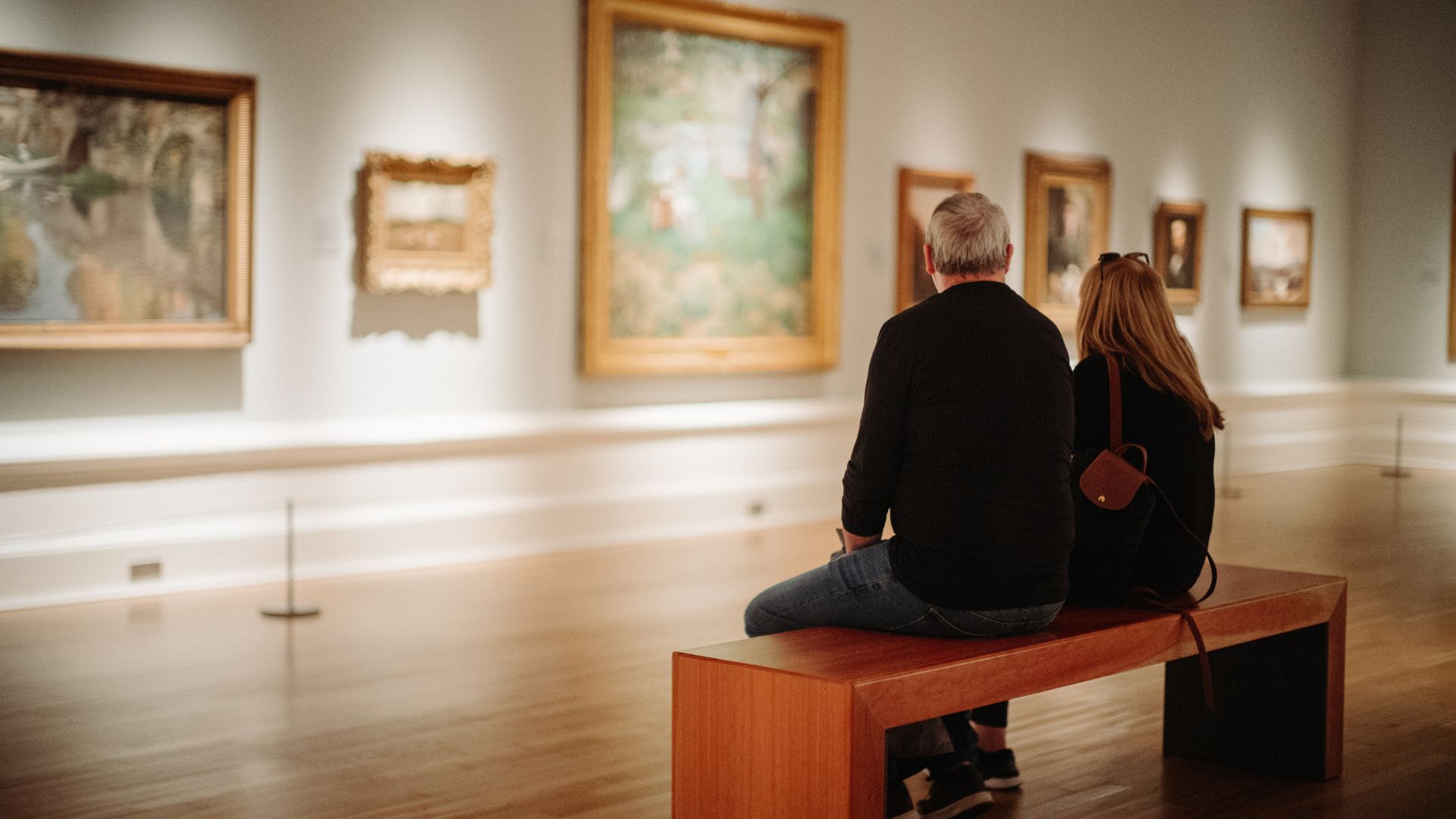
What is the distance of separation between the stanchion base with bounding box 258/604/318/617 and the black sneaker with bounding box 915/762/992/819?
5.23 metres

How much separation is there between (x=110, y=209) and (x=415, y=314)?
2.44m

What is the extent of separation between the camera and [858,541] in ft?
16.6

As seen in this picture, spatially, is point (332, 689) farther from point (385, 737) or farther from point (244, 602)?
point (244, 602)

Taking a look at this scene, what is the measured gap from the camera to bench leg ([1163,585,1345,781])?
612 cm

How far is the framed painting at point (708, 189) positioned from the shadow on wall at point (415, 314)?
1070 millimetres

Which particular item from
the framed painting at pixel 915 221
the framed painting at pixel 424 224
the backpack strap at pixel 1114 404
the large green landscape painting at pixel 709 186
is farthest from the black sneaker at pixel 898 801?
the framed painting at pixel 915 221

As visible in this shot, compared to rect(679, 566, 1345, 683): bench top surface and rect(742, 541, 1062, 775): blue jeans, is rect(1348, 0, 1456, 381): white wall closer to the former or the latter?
rect(679, 566, 1345, 683): bench top surface

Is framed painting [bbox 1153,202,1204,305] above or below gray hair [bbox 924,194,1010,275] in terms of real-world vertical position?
above

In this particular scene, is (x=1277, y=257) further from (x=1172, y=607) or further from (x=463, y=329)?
(x=1172, y=607)

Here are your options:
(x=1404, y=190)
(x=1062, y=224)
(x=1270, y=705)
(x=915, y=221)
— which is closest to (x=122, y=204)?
(x=1270, y=705)

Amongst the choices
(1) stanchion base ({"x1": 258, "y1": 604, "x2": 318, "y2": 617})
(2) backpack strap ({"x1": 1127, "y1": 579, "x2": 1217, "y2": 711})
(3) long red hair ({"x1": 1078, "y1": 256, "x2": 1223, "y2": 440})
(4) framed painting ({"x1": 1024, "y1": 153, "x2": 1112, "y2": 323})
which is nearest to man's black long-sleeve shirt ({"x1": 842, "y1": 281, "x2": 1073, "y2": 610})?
(3) long red hair ({"x1": 1078, "y1": 256, "x2": 1223, "y2": 440})

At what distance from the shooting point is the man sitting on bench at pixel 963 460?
4.74 m

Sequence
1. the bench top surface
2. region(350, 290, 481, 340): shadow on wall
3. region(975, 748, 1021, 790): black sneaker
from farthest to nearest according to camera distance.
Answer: region(350, 290, 481, 340): shadow on wall → region(975, 748, 1021, 790): black sneaker → the bench top surface

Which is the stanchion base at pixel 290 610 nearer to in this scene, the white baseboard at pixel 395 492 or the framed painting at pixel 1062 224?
the white baseboard at pixel 395 492
